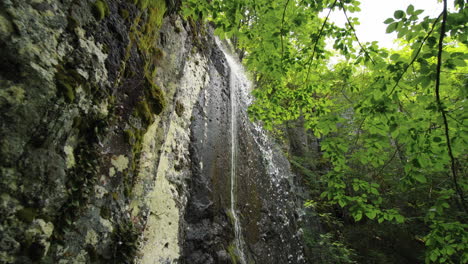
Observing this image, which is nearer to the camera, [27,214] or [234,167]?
[27,214]

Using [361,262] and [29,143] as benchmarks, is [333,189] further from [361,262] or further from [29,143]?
[361,262]

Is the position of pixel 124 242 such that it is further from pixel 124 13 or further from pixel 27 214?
pixel 124 13

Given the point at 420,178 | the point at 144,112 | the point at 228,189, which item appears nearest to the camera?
the point at 420,178

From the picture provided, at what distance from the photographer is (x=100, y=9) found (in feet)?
7.99

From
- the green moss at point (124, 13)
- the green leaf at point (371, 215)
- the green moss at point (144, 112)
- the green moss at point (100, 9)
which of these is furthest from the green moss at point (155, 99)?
the green leaf at point (371, 215)

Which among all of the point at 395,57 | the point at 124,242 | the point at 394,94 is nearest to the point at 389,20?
the point at 395,57

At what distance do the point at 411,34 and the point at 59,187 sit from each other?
3.19m

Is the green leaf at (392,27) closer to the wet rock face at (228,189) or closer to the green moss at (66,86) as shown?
the green moss at (66,86)

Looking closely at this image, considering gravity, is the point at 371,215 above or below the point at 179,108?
below

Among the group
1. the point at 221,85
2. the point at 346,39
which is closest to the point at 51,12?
the point at 346,39

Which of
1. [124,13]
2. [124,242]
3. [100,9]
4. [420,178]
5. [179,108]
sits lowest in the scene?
[124,242]

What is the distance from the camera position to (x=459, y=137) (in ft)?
8.05

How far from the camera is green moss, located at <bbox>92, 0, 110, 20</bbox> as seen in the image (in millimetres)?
2377

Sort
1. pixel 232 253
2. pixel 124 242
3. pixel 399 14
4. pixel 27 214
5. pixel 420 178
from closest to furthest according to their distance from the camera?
pixel 27 214 → pixel 399 14 → pixel 124 242 → pixel 420 178 → pixel 232 253
